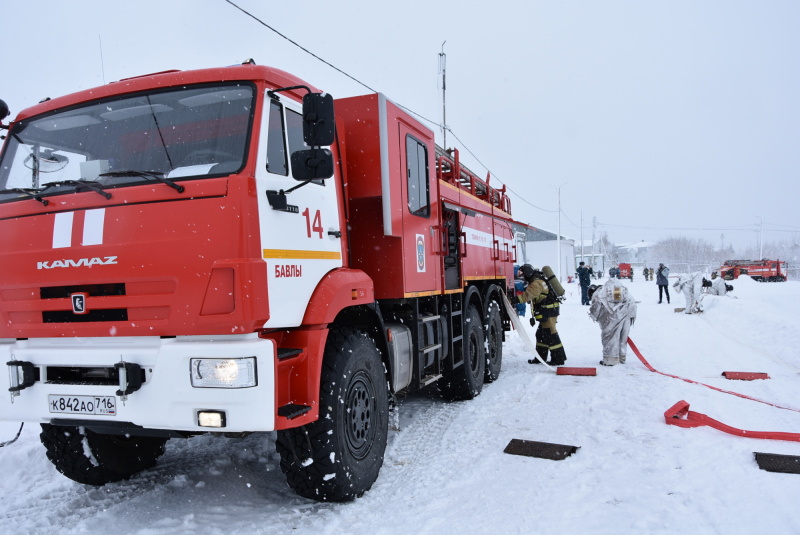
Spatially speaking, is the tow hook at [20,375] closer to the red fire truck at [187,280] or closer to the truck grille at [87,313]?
the red fire truck at [187,280]

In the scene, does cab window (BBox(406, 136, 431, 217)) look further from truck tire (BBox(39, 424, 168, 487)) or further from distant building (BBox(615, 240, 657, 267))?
distant building (BBox(615, 240, 657, 267))

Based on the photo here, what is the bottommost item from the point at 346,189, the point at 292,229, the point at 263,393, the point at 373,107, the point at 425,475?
the point at 425,475

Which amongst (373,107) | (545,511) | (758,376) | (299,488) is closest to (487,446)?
(545,511)

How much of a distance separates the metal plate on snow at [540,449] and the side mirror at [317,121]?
3145 millimetres

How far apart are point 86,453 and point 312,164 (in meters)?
2.76

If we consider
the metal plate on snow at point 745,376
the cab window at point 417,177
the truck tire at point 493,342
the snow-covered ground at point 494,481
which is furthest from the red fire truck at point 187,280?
the metal plate on snow at point 745,376

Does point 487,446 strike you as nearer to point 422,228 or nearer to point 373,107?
point 422,228

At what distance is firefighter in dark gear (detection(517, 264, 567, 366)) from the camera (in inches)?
357

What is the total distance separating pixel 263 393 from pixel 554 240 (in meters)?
60.5

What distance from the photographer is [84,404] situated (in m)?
3.16

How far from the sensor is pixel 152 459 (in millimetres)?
4574

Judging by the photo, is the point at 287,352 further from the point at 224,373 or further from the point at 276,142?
the point at 276,142

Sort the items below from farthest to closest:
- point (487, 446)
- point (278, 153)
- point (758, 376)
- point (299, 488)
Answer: point (758, 376), point (487, 446), point (299, 488), point (278, 153)

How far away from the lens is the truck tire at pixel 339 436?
3.56 metres
